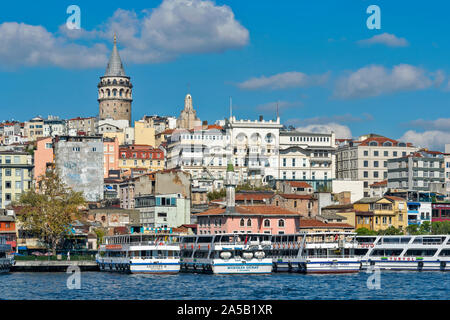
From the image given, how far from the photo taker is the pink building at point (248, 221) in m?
→ 81.3

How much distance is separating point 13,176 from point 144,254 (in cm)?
4693

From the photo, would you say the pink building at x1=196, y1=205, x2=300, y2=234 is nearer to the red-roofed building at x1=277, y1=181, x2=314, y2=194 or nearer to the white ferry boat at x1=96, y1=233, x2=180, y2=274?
the white ferry boat at x1=96, y1=233, x2=180, y2=274

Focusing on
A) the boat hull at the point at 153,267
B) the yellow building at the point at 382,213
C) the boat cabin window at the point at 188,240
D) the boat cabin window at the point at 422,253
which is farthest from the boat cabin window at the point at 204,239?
the yellow building at the point at 382,213

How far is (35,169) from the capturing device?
385 ft

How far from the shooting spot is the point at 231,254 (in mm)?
65938

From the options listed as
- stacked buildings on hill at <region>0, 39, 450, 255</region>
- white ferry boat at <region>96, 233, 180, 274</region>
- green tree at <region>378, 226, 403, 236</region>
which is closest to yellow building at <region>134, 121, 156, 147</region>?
stacked buildings on hill at <region>0, 39, 450, 255</region>

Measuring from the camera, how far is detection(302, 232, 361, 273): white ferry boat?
65500 mm

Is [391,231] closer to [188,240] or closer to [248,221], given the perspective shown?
[248,221]

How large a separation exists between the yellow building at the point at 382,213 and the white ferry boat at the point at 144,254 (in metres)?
34.1

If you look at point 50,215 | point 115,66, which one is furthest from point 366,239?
point 115,66

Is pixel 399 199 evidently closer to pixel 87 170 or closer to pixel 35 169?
pixel 87 170
